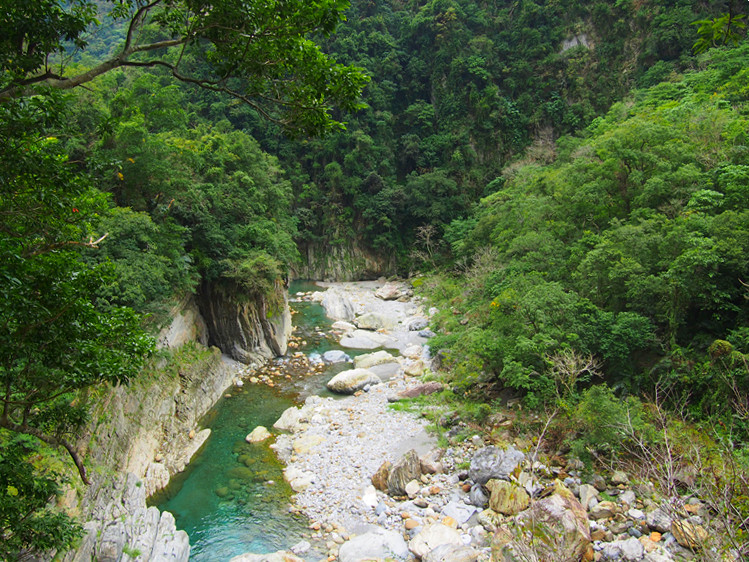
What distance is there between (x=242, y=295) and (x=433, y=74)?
105 feet

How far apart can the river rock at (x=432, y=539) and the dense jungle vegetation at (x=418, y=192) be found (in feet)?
11.0

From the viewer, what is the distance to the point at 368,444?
1165 centimetres

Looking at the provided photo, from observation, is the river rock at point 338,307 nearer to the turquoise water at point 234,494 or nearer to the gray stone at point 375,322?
the gray stone at point 375,322

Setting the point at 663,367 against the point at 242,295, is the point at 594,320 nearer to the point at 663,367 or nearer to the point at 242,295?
the point at 663,367

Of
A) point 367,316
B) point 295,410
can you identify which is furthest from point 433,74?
point 295,410

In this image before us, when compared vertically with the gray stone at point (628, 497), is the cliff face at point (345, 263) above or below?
above

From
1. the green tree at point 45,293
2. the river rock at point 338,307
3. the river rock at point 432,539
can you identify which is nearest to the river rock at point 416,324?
the river rock at point 338,307

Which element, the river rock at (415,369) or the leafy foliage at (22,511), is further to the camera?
the river rock at (415,369)

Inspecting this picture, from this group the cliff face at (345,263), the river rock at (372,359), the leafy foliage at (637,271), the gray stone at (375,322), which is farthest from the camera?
the cliff face at (345,263)

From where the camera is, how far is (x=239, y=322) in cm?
1681

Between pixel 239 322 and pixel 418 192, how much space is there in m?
21.0

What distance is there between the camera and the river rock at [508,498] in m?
8.25

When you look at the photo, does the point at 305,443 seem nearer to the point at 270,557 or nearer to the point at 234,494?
the point at 234,494

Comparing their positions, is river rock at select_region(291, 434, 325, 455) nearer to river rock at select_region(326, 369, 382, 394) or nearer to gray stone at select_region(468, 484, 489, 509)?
river rock at select_region(326, 369, 382, 394)
